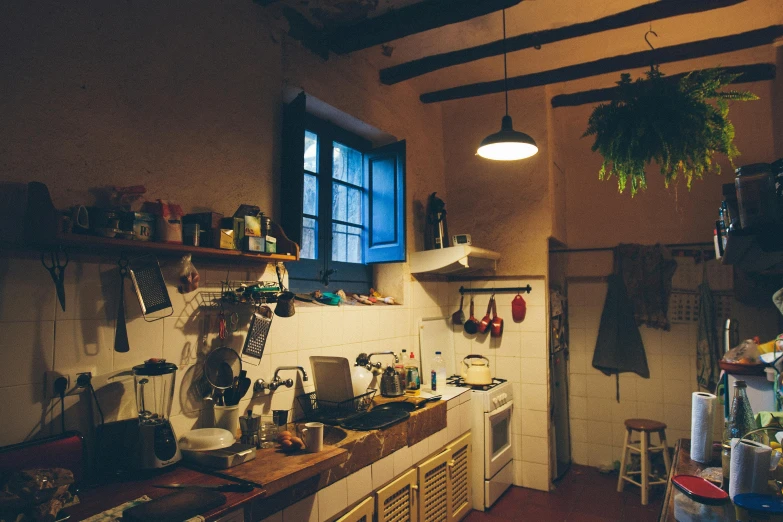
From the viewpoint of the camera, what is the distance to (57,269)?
5.74 ft

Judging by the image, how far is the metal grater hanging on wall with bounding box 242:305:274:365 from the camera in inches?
95.9

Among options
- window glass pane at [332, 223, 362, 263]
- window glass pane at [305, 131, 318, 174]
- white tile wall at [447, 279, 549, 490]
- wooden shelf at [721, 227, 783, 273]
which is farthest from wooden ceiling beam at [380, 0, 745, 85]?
white tile wall at [447, 279, 549, 490]

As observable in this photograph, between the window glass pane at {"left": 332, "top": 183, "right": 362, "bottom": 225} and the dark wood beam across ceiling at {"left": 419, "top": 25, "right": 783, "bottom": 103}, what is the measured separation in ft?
3.88

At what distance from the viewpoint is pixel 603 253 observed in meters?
4.56

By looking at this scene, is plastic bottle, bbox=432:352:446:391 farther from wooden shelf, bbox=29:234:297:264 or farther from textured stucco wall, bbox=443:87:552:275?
wooden shelf, bbox=29:234:297:264

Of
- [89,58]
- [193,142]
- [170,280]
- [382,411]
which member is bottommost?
[382,411]

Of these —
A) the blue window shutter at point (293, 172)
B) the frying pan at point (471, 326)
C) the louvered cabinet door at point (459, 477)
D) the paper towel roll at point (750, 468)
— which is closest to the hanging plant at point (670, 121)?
the paper towel roll at point (750, 468)

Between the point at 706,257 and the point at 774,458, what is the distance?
3068 mm

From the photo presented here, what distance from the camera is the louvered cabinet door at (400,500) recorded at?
2473mm

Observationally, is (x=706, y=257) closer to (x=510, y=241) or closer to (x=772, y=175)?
(x=510, y=241)

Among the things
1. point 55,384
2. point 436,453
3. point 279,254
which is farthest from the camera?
point 436,453

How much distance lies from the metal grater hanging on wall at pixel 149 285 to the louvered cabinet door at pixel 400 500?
1.42 m

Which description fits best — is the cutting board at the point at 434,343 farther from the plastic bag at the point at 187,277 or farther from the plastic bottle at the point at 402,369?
the plastic bag at the point at 187,277

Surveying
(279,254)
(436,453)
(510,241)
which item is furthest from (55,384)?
(510,241)
